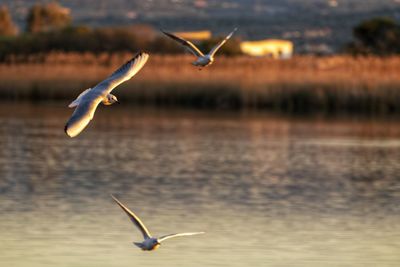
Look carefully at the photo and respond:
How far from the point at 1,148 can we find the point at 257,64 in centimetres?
1490

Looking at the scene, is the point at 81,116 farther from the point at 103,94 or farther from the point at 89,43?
the point at 89,43

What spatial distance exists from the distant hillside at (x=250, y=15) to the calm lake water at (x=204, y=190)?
5888cm

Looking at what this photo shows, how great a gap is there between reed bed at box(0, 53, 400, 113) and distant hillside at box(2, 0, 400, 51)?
48.4 m

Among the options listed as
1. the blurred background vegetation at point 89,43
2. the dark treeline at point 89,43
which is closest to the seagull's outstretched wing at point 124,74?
the blurred background vegetation at point 89,43

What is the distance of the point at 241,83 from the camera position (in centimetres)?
3484

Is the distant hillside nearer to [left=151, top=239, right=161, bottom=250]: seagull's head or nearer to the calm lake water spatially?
the calm lake water

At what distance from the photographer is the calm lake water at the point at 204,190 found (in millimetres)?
13898

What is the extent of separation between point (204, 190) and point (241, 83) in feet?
52.7

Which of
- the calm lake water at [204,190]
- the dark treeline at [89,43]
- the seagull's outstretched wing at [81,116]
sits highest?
the seagull's outstretched wing at [81,116]

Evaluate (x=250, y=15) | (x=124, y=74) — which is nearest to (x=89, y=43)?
(x=124, y=74)

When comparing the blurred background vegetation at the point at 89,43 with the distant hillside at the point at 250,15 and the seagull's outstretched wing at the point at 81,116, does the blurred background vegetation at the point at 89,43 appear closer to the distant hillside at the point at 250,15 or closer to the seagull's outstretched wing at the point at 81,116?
the distant hillside at the point at 250,15

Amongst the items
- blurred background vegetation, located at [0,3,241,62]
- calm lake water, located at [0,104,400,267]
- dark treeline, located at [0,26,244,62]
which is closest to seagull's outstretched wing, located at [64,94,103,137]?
→ calm lake water, located at [0,104,400,267]

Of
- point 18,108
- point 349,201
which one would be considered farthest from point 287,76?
point 349,201

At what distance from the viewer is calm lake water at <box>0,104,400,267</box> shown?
13.9 m
